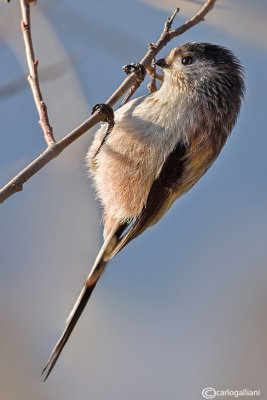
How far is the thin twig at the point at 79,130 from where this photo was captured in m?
1.47

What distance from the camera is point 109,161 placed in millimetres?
2512

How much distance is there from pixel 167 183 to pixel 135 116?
→ 341mm

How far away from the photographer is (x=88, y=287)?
230 centimetres

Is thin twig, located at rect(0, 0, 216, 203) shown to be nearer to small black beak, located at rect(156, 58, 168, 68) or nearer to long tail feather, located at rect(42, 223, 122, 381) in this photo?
small black beak, located at rect(156, 58, 168, 68)

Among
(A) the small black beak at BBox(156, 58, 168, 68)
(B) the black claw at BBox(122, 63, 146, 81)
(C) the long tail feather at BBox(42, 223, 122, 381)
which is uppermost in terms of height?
(A) the small black beak at BBox(156, 58, 168, 68)

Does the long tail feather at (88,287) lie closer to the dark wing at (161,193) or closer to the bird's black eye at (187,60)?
the dark wing at (161,193)

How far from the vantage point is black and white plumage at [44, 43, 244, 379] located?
2352mm

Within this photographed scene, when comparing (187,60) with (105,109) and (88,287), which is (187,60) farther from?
(88,287)

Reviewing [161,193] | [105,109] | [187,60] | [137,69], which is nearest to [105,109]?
[105,109]

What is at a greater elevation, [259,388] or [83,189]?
[83,189]

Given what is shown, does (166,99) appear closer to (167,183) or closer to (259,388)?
(167,183)

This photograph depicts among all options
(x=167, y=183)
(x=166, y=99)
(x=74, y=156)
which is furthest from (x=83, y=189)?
(x=166, y=99)

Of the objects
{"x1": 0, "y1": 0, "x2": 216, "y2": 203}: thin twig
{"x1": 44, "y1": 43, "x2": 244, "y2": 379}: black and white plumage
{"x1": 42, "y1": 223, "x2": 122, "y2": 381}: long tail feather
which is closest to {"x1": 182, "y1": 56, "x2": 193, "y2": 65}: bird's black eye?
{"x1": 44, "y1": 43, "x2": 244, "y2": 379}: black and white plumage

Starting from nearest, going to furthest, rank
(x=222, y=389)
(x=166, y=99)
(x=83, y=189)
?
1. (x=166, y=99)
2. (x=83, y=189)
3. (x=222, y=389)
